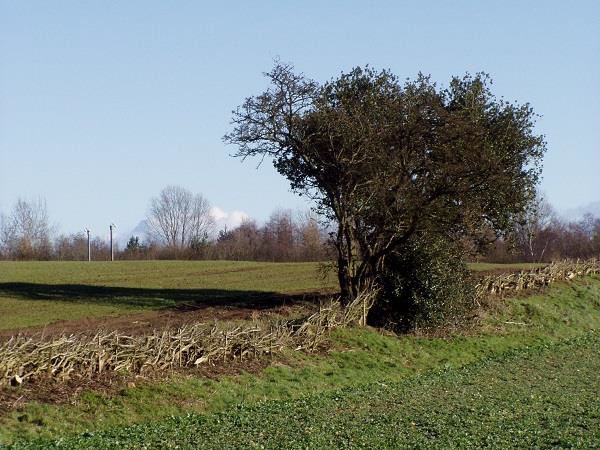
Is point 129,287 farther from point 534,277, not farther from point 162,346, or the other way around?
point 162,346

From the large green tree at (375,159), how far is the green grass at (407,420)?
7217 mm

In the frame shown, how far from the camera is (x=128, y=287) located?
41219 mm

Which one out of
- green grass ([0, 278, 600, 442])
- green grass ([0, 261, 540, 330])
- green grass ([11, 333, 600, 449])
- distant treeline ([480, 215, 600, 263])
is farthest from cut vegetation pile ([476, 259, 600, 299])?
distant treeline ([480, 215, 600, 263])

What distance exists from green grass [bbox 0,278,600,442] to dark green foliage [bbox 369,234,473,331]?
99 cm

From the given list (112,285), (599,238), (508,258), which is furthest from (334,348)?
→ (599,238)

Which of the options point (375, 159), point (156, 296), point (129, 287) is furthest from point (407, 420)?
point (129, 287)

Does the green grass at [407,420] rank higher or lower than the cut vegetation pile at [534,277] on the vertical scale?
lower

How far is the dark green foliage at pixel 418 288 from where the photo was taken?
88.5 feet

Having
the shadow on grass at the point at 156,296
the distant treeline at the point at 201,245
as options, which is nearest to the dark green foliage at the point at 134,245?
the distant treeline at the point at 201,245

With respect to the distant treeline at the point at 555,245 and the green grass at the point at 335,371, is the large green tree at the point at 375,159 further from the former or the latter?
the distant treeline at the point at 555,245

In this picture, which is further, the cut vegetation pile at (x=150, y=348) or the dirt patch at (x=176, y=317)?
the dirt patch at (x=176, y=317)

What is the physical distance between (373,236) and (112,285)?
1991cm

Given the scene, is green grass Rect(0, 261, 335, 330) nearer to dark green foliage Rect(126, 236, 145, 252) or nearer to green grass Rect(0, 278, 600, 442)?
green grass Rect(0, 278, 600, 442)

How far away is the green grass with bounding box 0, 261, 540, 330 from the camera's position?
3034 cm
